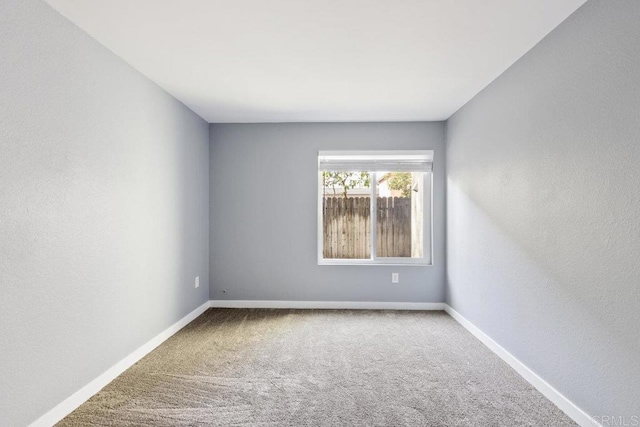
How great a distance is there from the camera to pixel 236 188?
479 centimetres

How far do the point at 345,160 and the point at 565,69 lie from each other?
2820 mm

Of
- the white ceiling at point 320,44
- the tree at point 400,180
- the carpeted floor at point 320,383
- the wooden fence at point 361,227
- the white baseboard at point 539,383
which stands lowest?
A: the carpeted floor at point 320,383

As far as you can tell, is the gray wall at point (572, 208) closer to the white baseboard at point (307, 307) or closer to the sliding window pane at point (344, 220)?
the white baseboard at point (307, 307)

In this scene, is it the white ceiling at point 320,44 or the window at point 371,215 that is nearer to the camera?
the white ceiling at point 320,44

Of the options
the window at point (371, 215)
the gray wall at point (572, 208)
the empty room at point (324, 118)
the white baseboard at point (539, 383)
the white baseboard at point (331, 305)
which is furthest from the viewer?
the window at point (371, 215)

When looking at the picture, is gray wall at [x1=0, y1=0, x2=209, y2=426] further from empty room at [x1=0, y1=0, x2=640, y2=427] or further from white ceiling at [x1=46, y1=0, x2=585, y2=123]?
white ceiling at [x1=46, y1=0, x2=585, y2=123]

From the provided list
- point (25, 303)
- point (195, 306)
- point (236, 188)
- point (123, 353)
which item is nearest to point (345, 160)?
point (236, 188)

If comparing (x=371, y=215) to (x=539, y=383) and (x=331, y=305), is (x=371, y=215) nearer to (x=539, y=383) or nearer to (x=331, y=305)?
(x=331, y=305)

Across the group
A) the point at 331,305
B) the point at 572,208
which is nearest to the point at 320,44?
the point at 572,208

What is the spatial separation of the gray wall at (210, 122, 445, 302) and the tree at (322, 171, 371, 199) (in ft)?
0.84

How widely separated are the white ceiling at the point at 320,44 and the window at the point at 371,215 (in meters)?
1.16

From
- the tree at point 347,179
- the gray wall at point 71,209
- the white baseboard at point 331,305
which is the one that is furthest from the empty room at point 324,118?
the tree at point 347,179

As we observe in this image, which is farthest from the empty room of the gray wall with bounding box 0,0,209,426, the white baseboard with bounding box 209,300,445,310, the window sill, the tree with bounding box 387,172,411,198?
the tree with bounding box 387,172,411,198

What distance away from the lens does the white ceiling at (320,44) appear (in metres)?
2.17
